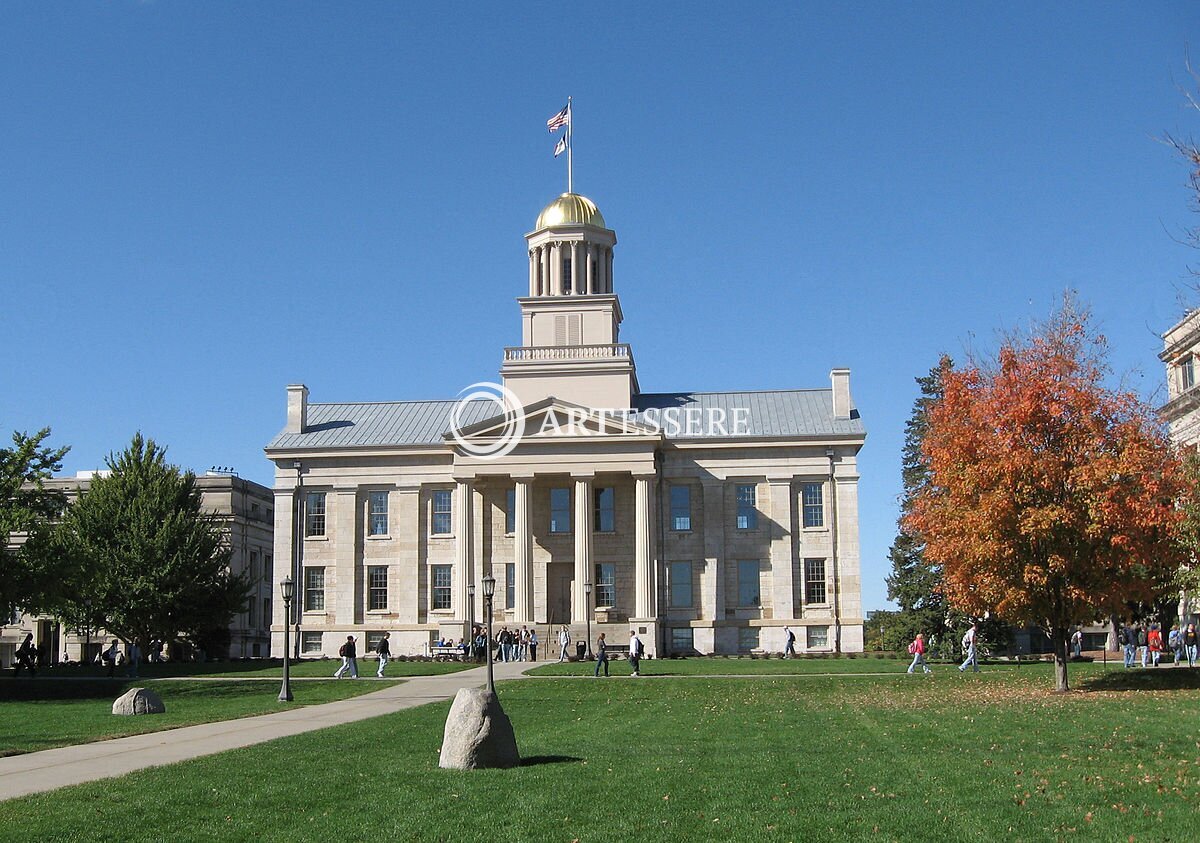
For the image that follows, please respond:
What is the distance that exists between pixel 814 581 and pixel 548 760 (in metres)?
50.0

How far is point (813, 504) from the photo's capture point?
2660 inches

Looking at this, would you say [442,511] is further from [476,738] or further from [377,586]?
[476,738]

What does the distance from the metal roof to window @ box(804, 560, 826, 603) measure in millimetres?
7086

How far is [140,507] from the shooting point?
62500mm

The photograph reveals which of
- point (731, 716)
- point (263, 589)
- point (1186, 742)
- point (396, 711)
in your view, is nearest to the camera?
point (1186, 742)

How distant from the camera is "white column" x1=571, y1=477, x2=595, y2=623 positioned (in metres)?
63.4

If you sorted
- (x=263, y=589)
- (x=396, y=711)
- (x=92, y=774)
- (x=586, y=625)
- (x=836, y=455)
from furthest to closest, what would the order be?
(x=263, y=589)
(x=836, y=455)
(x=586, y=625)
(x=396, y=711)
(x=92, y=774)

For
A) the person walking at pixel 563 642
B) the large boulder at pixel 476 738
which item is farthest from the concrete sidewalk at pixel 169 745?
→ the person walking at pixel 563 642

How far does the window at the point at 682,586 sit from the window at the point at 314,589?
19608 millimetres

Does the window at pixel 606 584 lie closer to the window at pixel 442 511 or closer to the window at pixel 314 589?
the window at pixel 442 511

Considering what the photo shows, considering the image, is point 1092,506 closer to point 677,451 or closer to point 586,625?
point 586,625

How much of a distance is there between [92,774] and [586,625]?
44191 millimetres

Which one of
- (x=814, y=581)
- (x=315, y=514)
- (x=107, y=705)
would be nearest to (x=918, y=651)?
(x=814, y=581)

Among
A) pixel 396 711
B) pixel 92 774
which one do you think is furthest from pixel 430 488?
pixel 92 774
